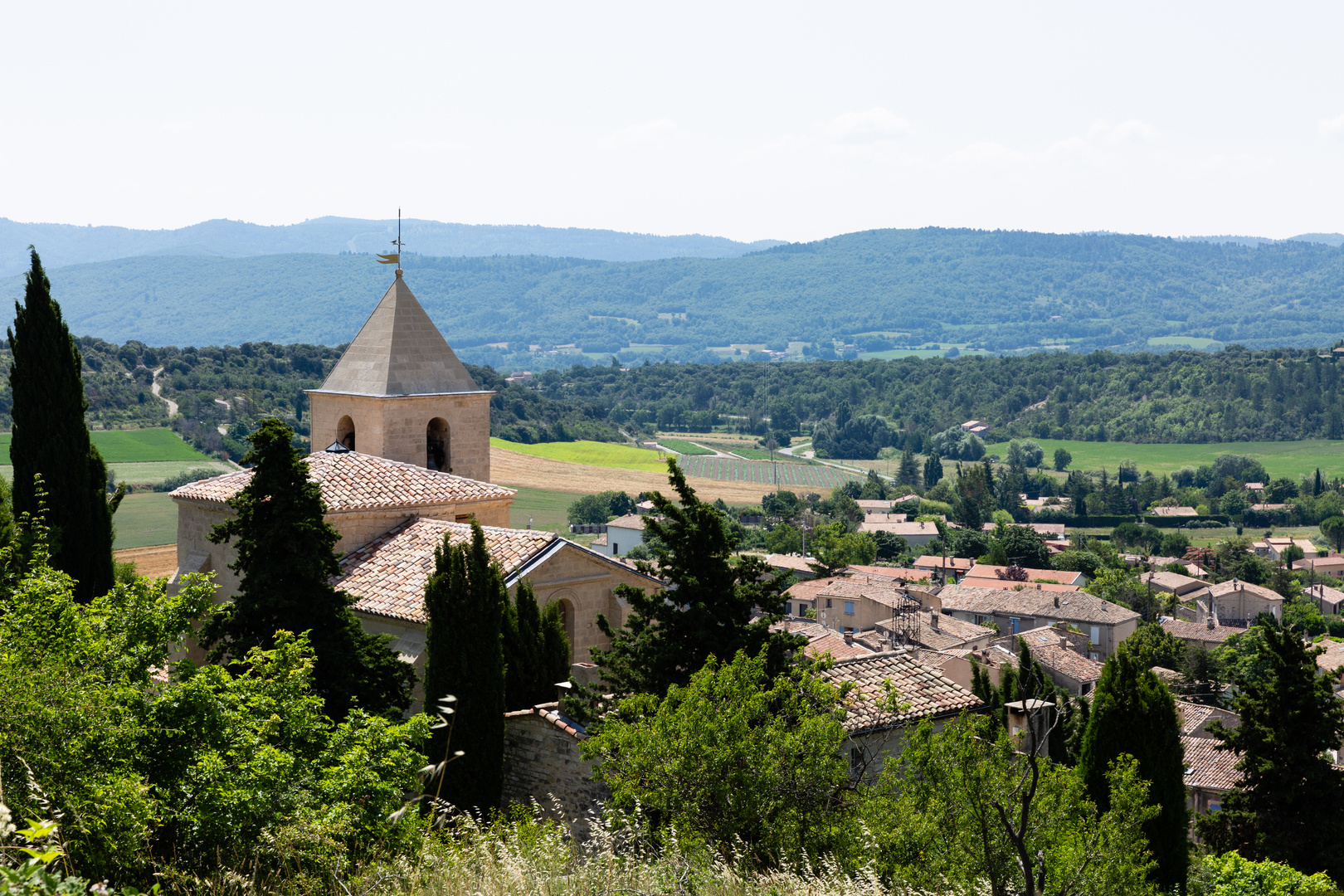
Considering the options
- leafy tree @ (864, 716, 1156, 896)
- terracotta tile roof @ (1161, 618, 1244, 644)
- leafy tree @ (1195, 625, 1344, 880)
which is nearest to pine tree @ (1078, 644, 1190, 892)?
leafy tree @ (1195, 625, 1344, 880)

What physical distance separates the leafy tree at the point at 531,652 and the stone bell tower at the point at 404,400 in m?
7.60

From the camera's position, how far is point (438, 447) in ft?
77.6

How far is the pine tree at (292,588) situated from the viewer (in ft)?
42.7

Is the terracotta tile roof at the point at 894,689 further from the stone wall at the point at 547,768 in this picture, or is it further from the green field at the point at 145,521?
the green field at the point at 145,521

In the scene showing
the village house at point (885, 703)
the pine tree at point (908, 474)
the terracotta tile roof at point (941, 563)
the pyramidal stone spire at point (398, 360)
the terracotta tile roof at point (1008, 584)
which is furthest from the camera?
the pine tree at point (908, 474)

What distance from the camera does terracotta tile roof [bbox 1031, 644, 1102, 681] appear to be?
177ft

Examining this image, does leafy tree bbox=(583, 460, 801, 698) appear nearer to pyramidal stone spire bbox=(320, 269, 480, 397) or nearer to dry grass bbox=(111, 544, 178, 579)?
pyramidal stone spire bbox=(320, 269, 480, 397)

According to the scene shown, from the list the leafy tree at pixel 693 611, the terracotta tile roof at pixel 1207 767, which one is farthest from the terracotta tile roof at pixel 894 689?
the terracotta tile roof at pixel 1207 767

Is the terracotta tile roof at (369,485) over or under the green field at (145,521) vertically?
over

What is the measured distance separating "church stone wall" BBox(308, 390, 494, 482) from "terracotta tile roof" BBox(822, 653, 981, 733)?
9.09m

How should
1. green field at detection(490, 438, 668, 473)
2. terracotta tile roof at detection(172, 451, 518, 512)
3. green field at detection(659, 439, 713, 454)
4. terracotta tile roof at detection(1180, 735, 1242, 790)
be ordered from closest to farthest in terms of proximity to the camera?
terracotta tile roof at detection(172, 451, 518, 512) → terracotta tile roof at detection(1180, 735, 1242, 790) → green field at detection(490, 438, 668, 473) → green field at detection(659, 439, 713, 454)

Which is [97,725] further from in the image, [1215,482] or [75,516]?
[1215,482]

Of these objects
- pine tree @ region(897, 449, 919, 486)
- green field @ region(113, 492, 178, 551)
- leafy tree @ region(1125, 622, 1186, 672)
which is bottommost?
pine tree @ region(897, 449, 919, 486)

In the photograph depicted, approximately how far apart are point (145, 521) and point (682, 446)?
418 feet
